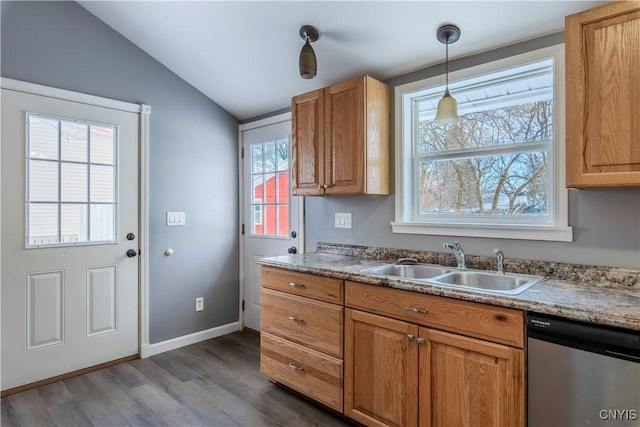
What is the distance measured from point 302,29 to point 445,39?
870 mm

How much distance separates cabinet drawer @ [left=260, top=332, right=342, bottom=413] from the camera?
2070mm

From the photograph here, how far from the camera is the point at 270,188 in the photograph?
343 centimetres

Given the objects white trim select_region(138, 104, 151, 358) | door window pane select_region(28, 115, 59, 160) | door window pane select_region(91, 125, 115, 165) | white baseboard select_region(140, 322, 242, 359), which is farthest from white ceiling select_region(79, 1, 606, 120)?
white baseboard select_region(140, 322, 242, 359)

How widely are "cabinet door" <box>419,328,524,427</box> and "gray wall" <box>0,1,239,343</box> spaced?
2.33 metres

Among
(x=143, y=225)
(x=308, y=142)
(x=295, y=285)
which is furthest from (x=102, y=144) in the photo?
(x=295, y=285)

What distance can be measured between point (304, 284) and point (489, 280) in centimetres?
107

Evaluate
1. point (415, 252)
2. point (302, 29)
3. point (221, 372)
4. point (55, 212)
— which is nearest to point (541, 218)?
point (415, 252)

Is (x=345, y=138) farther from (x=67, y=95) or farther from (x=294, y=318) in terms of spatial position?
(x=67, y=95)

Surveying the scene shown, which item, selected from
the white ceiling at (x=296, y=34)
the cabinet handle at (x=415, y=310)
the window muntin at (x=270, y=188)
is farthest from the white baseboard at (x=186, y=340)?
the cabinet handle at (x=415, y=310)

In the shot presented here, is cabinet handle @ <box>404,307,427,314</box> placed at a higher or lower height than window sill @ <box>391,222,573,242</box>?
lower

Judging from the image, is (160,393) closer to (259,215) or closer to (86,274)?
(86,274)

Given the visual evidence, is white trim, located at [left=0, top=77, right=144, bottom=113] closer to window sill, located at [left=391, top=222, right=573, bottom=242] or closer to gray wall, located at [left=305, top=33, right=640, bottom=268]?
gray wall, located at [left=305, top=33, right=640, bottom=268]

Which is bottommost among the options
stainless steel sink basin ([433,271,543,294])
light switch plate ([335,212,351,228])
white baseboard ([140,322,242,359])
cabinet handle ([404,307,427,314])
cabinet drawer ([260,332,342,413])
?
white baseboard ([140,322,242,359])

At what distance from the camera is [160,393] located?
7.92ft
